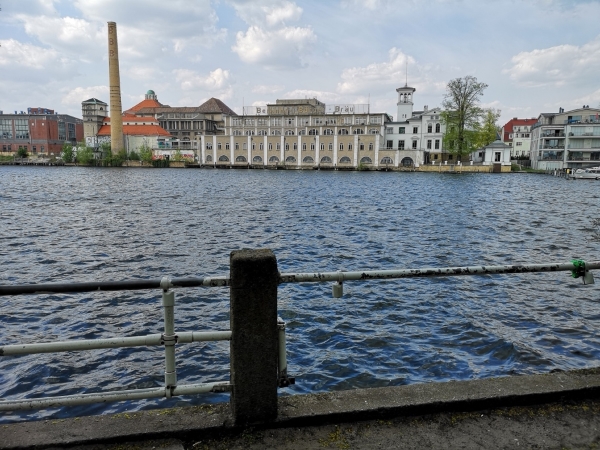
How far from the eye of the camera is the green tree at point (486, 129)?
10162 cm

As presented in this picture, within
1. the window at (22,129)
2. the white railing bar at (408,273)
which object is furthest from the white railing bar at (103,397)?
the window at (22,129)

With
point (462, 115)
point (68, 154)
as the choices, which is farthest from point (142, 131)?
point (462, 115)

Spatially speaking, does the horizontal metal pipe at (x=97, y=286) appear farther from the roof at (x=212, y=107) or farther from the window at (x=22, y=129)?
the window at (x=22, y=129)

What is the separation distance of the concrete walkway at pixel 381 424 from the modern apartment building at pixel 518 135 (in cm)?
14381

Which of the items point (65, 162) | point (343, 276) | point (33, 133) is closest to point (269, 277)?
point (343, 276)

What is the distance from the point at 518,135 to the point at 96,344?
6298 inches

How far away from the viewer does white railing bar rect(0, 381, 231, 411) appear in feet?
13.2

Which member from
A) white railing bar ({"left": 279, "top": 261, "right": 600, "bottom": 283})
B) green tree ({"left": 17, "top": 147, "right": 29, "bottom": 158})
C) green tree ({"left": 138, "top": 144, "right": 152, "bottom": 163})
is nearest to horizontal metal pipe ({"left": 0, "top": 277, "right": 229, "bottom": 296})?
white railing bar ({"left": 279, "top": 261, "right": 600, "bottom": 283})

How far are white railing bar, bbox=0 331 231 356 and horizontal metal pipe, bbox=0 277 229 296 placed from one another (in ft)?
1.37

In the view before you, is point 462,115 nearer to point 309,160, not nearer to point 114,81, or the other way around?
point 309,160

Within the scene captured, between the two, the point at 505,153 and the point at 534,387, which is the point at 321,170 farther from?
the point at 534,387

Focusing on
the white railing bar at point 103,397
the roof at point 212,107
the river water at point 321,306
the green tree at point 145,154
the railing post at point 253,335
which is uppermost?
the roof at point 212,107

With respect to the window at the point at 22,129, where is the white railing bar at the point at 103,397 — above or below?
below

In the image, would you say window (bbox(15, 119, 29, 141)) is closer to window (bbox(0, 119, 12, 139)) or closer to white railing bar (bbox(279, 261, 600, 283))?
window (bbox(0, 119, 12, 139))
